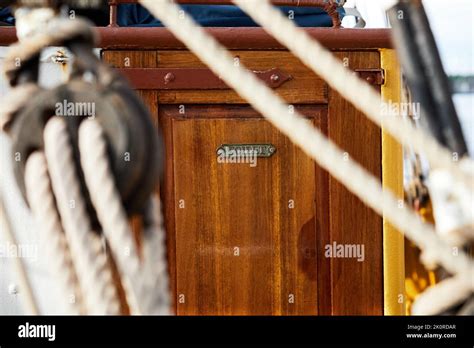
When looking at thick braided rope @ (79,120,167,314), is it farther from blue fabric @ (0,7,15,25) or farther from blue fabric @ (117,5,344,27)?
blue fabric @ (0,7,15,25)

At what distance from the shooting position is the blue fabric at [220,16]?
9.00 feet

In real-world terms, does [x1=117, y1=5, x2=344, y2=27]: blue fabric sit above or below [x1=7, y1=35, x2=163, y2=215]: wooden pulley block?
above

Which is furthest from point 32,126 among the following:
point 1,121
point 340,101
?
point 340,101

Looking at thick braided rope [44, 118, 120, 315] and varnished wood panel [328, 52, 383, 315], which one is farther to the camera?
varnished wood panel [328, 52, 383, 315]

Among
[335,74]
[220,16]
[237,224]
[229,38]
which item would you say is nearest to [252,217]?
[237,224]

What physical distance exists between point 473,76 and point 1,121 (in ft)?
6.51

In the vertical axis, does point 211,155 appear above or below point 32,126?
above

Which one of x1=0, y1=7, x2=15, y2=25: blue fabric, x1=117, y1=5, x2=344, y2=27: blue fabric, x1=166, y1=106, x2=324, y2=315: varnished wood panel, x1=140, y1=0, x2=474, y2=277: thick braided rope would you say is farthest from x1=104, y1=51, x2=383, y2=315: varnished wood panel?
x1=140, y1=0, x2=474, y2=277: thick braided rope

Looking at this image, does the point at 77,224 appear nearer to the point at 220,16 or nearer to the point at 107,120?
the point at 107,120

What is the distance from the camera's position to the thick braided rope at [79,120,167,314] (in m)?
0.73

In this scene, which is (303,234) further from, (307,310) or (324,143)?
(324,143)

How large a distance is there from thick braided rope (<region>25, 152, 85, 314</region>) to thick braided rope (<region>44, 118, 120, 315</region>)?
2 centimetres
